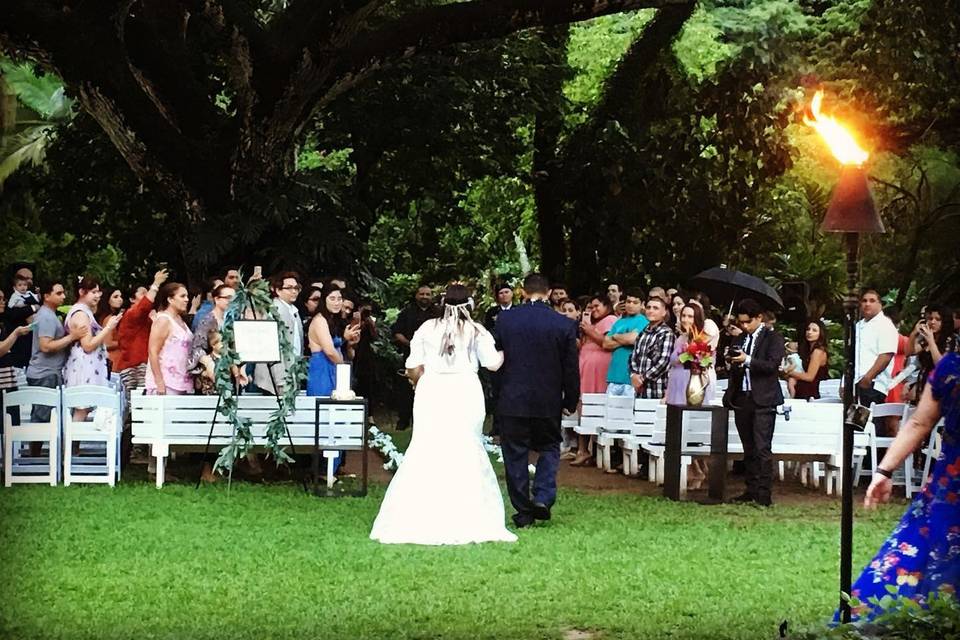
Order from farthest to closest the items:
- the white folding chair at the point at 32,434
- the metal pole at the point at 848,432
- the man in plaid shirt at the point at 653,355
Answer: the man in plaid shirt at the point at 653,355
the white folding chair at the point at 32,434
the metal pole at the point at 848,432

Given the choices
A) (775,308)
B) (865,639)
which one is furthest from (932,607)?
(775,308)

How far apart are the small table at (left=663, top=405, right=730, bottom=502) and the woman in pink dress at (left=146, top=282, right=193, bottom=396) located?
447 cm

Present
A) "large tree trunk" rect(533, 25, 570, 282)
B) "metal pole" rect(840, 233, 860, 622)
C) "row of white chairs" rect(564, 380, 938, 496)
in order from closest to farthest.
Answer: "metal pole" rect(840, 233, 860, 622), "row of white chairs" rect(564, 380, 938, 496), "large tree trunk" rect(533, 25, 570, 282)

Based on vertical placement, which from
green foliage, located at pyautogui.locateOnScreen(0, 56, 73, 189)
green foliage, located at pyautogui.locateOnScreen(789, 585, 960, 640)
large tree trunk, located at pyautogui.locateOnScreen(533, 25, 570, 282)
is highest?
green foliage, located at pyautogui.locateOnScreen(0, 56, 73, 189)

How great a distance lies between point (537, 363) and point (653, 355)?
11.9 ft

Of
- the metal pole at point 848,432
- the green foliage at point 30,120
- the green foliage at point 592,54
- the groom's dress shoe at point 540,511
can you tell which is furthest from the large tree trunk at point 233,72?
the green foliage at point 30,120

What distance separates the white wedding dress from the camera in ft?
38.8

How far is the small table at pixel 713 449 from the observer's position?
1455 cm

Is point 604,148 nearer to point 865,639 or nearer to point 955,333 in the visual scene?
point 955,333

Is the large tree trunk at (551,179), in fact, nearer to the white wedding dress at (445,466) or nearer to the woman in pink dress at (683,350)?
the woman in pink dress at (683,350)

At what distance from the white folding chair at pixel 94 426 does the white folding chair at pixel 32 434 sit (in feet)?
0.31

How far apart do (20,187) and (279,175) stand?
62.0 feet

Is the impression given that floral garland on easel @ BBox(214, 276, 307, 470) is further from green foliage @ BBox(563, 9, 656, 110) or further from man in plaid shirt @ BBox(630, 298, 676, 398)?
green foliage @ BBox(563, 9, 656, 110)

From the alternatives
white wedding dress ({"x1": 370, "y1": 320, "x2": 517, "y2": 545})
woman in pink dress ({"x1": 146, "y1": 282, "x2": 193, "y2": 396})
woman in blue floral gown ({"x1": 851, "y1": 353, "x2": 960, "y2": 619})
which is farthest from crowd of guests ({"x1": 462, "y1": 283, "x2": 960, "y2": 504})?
woman in blue floral gown ({"x1": 851, "y1": 353, "x2": 960, "y2": 619})
